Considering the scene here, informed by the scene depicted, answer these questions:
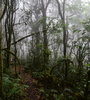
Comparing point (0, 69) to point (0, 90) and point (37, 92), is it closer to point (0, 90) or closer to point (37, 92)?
point (0, 90)

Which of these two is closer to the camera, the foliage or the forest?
the foliage

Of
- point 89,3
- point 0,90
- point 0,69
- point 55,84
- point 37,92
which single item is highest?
point 89,3

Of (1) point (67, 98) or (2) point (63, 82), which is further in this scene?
(2) point (63, 82)

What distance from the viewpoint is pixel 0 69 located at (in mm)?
2535

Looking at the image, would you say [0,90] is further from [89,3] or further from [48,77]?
[89,3]

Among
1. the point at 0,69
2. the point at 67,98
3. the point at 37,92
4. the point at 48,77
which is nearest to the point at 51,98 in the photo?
the point at 67,98

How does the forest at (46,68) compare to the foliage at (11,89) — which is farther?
the forest at (46,68)

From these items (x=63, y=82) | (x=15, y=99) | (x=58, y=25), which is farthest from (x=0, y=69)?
(x=58, y=25)

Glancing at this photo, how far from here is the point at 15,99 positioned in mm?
3154

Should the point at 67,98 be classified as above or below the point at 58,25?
below

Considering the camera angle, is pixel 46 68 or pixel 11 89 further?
pixel 46 68

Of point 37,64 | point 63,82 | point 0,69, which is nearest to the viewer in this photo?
point 0,69

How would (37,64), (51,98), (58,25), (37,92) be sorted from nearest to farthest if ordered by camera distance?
1. (51,98)
2. (37,92)
3. (58,25)
4. (37,64)

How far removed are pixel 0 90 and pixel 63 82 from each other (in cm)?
341
